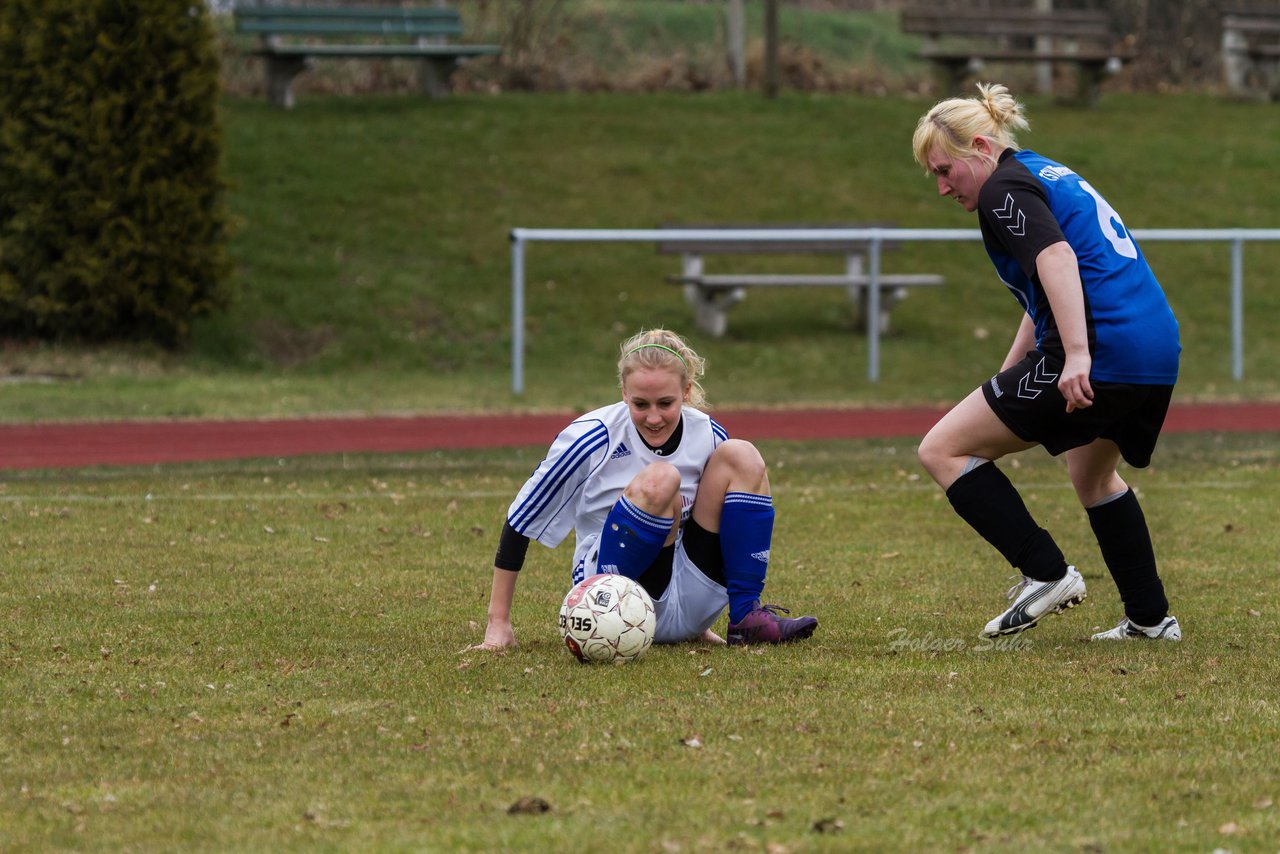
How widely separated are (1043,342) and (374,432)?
8.43 metres

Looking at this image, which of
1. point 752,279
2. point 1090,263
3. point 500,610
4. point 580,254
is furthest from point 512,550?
point 580,254

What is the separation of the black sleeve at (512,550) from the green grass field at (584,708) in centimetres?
32

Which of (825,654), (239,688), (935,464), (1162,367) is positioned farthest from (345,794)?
(1162,367)

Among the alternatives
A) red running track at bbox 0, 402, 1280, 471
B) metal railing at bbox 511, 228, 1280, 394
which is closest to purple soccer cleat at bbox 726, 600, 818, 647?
red running track at bbox 0, 402, 1280, 471

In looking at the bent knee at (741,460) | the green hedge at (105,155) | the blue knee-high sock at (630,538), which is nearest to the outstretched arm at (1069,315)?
the bent knee at (741,460)

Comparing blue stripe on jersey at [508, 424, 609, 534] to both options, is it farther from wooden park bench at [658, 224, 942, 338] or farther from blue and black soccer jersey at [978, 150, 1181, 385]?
wooden park bench at [658, 224, 942, 338]

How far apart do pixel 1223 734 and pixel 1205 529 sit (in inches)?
165

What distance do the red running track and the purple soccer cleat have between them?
661 centimetres

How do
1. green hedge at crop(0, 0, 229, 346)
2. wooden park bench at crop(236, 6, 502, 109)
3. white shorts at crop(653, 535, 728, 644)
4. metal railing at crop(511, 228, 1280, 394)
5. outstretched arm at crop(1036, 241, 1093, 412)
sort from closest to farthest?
outstretched arm at crop(1036, 241, 1093, 412), white shorts at crop(653, 535, 728, 644), metal railing at crop(511, 228, 1280, 394), green hedge at crop(0, 0, 229, 346), wooden park bench at crop(236, 6, 502, 109)

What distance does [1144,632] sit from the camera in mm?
5777

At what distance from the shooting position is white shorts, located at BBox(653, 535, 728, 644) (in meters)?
5.63

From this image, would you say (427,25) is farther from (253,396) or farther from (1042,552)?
(1042,552)

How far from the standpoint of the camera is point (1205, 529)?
837 cm

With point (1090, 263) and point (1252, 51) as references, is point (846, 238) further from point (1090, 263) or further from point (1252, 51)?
point (1252, 51)
